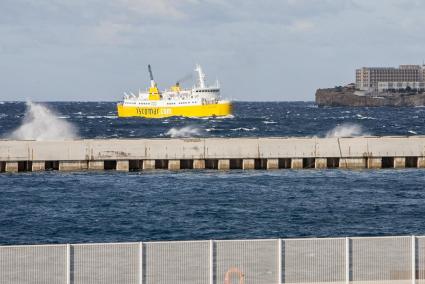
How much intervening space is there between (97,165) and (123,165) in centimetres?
185

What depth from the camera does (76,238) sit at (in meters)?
41.3

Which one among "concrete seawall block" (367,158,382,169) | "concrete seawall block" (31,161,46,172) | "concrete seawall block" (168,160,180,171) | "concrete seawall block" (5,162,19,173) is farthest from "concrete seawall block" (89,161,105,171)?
"concrete seawall block" (367,158,382,169)

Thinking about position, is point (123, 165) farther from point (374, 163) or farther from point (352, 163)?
point (374, 163)

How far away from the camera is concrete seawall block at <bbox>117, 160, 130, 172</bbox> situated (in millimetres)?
66812

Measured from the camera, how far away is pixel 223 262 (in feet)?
77.9

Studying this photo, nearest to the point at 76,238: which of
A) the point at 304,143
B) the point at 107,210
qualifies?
the point at 107,210

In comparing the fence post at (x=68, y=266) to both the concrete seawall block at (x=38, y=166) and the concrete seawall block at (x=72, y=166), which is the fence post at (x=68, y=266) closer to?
the concrete seawall block at (x=38, y=166)

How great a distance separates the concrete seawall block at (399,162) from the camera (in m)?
69.1

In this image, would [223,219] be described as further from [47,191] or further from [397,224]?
[47,191]

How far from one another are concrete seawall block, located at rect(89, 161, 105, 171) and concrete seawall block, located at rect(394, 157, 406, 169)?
829 inches

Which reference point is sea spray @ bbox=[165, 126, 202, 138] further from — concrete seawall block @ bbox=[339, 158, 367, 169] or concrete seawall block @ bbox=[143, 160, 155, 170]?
concrete seawall block @ bbox=[143, 160, 155, 170]

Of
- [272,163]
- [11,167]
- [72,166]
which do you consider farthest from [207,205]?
[11,167]

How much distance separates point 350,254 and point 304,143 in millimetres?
44443

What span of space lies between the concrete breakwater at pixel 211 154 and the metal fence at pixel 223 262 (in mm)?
42677
